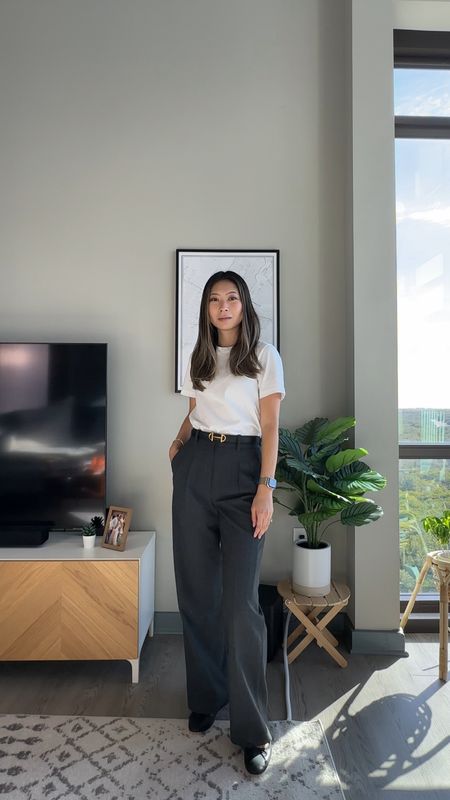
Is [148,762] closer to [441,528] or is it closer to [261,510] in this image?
[261,510]

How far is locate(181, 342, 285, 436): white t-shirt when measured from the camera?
1.63m

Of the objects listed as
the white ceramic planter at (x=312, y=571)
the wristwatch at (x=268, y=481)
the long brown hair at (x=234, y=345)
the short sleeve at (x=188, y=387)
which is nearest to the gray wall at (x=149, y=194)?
the white ceramic planter at (x=312, y=571)

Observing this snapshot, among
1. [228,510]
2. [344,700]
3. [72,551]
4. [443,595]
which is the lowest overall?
[344,700]

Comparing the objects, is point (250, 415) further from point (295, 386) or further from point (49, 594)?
point (49, 594)

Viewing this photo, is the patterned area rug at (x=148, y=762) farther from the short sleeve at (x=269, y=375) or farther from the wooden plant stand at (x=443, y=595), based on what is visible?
the short sleeve at (x=269, y=375)

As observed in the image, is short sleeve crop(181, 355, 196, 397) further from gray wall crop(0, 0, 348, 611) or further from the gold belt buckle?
gray wall crop(0, 0, 348, 611)

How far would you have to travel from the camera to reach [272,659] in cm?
219

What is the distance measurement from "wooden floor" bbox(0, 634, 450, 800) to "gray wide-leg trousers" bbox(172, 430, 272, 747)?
28 centimetres

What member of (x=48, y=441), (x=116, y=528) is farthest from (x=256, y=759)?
(x=48, y=441)

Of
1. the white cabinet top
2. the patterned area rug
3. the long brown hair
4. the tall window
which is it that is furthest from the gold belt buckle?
the tall window

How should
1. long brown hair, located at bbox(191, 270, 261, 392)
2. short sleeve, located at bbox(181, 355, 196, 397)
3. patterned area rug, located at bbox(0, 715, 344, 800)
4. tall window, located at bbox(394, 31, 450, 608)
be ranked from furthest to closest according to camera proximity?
tall window, located at bbox(394, 31, 450, 608), short sleeve, located at bbox(181, 355, 196, 397), long brown hair, located at bbox(191, 270, 261, 392), patterned area rug, located at bbox(0, 715, 344, 800)

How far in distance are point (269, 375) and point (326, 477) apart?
0.67 metres

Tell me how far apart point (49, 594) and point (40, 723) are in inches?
17.8

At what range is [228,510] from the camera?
160cm
